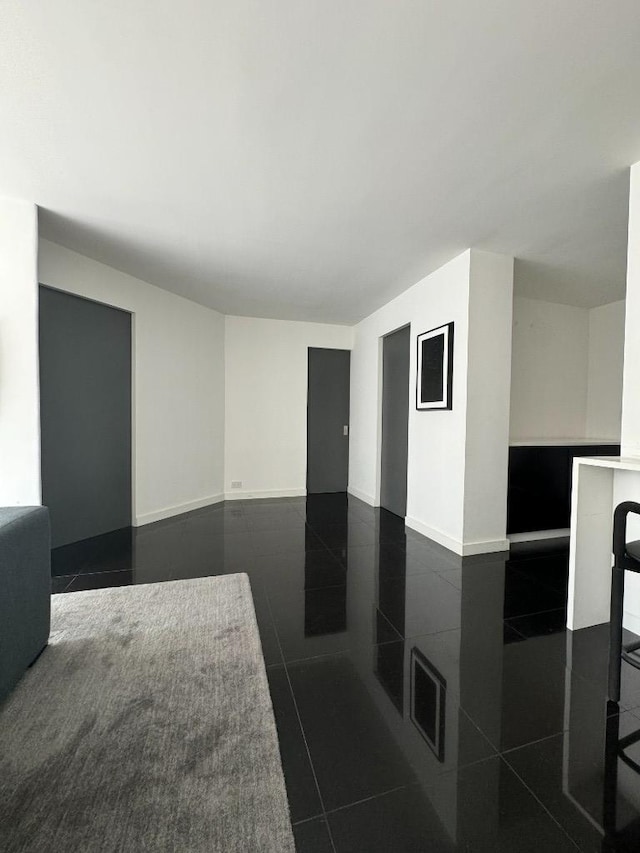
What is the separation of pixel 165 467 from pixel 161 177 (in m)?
2.98

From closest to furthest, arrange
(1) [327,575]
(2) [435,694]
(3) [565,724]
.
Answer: (3) [565,724], (2) [435,694], (1) [327,575]

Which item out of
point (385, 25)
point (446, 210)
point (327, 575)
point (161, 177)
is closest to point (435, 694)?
point (327, 575)

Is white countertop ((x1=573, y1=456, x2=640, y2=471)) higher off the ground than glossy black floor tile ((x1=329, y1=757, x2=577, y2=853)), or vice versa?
white countertop ((x1=573, y1=456, x2=640, y2=471))

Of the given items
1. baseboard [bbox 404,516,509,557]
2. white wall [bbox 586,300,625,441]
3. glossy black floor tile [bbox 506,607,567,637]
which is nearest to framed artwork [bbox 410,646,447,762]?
glossy black floor tile [bbox 506,607,567,637]

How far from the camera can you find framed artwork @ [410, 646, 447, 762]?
4.33ft

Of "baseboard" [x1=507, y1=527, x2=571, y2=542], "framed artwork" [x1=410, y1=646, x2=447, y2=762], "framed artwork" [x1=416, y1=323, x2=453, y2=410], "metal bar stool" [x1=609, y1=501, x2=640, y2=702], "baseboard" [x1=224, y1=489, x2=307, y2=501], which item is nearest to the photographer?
"framed artwork" [x1=410, y1=646, x2=447, y2=762]

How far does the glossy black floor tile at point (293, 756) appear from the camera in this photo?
1.06m

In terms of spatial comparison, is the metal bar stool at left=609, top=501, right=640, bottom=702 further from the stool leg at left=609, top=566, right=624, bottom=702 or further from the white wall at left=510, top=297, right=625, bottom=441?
the white wall at left=510, top=297, right=625, bottom=441

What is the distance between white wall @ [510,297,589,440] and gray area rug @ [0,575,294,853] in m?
3.85

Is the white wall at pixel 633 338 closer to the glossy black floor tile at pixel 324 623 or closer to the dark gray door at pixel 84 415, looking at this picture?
the glossy black floor tile at pixel 324 623

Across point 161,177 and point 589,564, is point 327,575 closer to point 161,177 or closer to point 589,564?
point 589,564

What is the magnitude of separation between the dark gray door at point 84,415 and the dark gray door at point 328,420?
258cm

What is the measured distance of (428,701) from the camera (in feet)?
4.88

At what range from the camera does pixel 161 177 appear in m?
2.07
